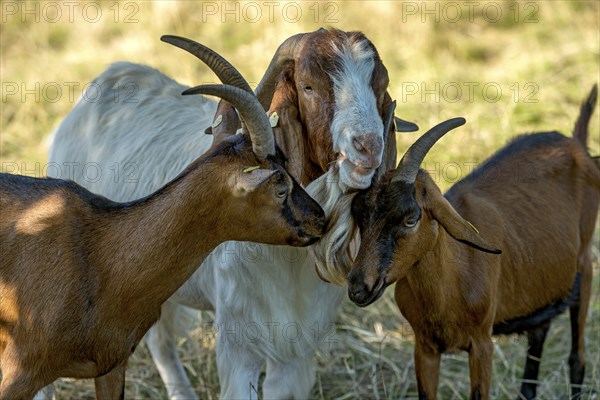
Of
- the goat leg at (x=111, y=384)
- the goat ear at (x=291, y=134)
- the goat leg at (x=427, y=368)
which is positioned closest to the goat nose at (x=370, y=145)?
the goat ear at (x=291, y=134)

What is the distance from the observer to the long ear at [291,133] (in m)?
4.52

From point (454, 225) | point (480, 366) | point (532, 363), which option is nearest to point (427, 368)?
point (480, 366)

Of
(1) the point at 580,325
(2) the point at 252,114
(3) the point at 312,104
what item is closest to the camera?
A: (2) the point at 252,114

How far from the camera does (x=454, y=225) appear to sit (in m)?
4.28

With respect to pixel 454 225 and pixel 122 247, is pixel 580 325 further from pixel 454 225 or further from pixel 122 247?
pixel 122 247

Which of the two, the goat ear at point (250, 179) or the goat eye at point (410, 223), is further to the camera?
the goat eye at point (410, 223)

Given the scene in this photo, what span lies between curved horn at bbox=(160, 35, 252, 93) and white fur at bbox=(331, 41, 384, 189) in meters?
0.39

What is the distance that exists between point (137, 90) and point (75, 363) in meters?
2.44

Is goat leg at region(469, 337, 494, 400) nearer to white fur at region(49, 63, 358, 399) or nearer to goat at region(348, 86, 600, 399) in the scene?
goat at region(348, 86, 600, 399)

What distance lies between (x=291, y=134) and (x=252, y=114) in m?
0.51

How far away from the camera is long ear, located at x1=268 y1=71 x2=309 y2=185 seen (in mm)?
4516

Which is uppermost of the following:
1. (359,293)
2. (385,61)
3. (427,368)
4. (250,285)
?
(385,61)

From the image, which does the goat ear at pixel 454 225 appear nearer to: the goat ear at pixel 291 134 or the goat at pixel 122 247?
the goat at pixel 122 247

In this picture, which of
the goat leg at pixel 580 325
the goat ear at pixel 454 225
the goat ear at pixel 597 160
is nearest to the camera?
the goat ear at pixel 454 225
